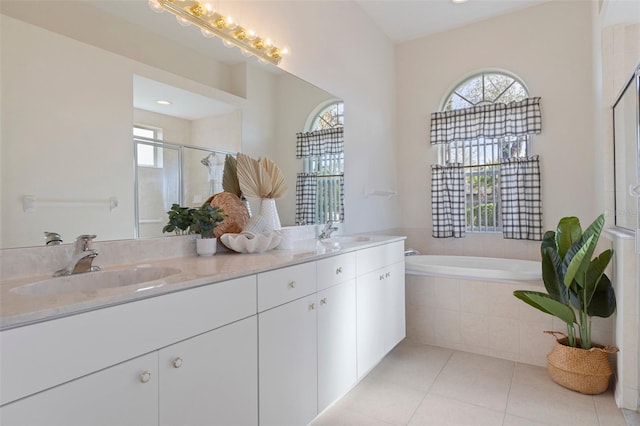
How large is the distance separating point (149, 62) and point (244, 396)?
1.41 metres

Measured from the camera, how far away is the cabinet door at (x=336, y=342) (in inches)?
69.0

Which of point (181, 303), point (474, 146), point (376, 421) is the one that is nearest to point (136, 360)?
point (181, 303)

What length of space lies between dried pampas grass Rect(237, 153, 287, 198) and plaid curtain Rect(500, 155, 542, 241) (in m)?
2.30

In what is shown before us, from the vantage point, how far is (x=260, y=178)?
6.91 feet

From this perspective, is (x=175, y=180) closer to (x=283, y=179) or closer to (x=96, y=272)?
(x=96, y=272)

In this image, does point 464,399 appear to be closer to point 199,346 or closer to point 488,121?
point 199,346

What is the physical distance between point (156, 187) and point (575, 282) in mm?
2428

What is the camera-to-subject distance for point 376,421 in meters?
1.90

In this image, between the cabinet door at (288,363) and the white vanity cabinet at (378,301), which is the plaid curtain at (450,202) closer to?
the white vanity cabinet at (378,301)

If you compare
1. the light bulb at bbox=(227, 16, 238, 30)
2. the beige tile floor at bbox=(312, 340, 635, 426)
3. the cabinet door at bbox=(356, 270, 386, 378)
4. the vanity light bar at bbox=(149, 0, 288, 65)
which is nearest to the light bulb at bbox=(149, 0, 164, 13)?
the vanity light bar at bbox=(149, 0, 288, 65)

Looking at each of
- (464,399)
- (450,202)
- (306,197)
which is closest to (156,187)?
(306,197)

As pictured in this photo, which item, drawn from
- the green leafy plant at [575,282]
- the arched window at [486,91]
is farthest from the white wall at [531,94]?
the green leafy plant at [575,282]

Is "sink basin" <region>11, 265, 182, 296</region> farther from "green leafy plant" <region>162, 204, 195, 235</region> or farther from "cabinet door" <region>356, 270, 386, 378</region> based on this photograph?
"cabinet door" <region>356, 270, 386, 378</region>

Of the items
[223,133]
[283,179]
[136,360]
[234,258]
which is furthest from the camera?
[283,179]
